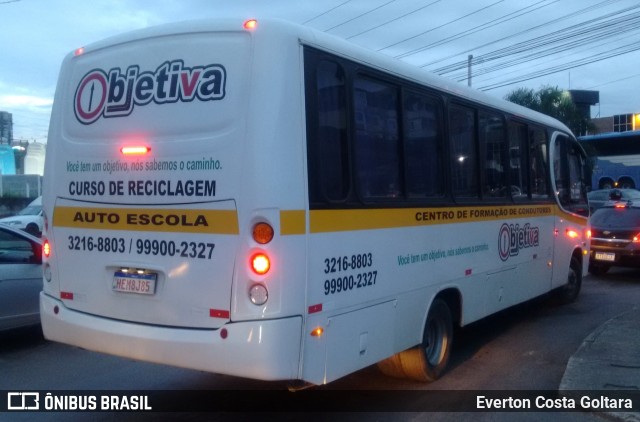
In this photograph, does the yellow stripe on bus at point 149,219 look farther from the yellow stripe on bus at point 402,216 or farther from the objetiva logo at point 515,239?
the objetiva logo at point 515,239

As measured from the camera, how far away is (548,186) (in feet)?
33.8

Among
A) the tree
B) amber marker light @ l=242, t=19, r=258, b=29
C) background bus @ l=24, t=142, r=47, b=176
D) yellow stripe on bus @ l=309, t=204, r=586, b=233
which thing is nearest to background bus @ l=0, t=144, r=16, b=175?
background bus @ l=24, t=142, r=47, b=176

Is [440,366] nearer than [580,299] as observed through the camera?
Yes

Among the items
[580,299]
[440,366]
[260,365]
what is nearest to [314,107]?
[260,365]

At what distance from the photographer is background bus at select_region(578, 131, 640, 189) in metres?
43.1

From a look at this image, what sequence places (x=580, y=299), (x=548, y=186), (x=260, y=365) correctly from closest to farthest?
(x=260, y=365)
(x=548, y=186)
(x=580, y=299)

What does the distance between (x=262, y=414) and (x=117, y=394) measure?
1.53m

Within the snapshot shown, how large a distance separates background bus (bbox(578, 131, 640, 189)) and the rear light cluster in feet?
134

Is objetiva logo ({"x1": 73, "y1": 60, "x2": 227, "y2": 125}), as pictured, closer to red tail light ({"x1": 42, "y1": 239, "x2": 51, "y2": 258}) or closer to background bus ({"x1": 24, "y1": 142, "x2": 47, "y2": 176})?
red tail light ({"x1": 42, "y1": 239, "x2": 51, "y2": 258})

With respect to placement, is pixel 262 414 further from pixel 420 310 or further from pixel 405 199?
pixel 405 199

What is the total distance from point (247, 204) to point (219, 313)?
0.82 m

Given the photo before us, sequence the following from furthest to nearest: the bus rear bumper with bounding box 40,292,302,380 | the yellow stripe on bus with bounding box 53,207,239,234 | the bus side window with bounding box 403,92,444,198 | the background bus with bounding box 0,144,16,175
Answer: the background bus with bounding box 0,144,16,175
the bus side window with bounding box 403,92,444,198
the yellow stripe on bus with bounding box 53,207,239,234
the bus rear bumper with bounding box 40,292,302,380

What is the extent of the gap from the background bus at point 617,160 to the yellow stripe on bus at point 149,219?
4073 cm

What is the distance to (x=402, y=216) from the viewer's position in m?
6.25
